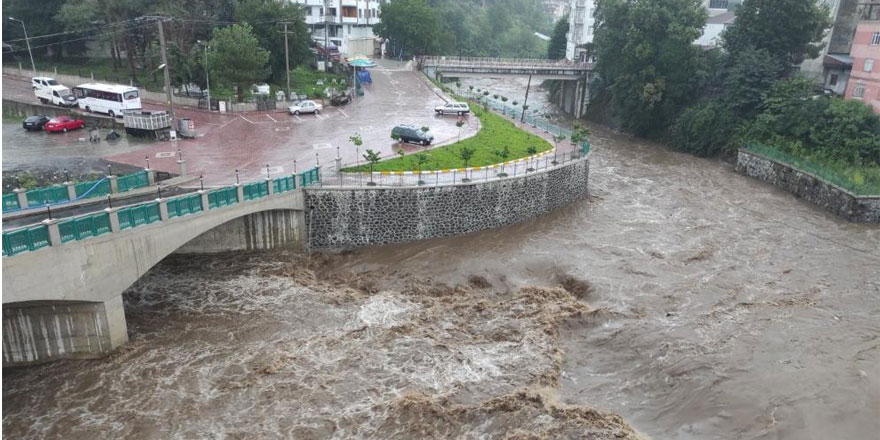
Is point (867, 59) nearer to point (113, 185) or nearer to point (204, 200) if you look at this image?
point (204, 200)

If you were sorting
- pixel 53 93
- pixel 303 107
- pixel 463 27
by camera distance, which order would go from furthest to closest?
pixel 463 27, pixel 303 107, pixel 53 93

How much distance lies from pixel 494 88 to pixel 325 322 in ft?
230

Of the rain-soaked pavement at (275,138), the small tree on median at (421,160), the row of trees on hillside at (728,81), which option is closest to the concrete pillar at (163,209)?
the rain-soaked pavement at (275,138)

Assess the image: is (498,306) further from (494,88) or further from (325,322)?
(494,88)

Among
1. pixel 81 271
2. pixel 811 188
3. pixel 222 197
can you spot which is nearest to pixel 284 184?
pixel 222 197

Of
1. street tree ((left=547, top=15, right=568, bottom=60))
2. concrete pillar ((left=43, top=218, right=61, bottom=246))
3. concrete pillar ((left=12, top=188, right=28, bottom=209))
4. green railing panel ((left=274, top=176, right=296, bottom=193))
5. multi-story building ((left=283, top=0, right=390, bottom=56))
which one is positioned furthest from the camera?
street tree ((left=547, top=15, right=568, bottom=60))

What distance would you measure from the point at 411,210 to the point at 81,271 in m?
15.2

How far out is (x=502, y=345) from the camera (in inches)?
878

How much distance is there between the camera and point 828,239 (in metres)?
32.3

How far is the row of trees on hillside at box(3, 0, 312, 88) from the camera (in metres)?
54.3

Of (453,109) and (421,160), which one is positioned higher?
(453,109)

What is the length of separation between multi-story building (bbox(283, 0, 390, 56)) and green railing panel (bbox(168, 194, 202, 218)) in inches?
2370

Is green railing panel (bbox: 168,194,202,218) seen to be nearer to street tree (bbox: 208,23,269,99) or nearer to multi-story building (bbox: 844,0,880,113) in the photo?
street tree (bbox: 208,23,269,99)

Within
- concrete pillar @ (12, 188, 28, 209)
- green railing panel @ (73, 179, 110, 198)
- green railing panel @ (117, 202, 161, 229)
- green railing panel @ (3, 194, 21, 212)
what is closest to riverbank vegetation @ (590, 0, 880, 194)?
green railing panel @ (117, 202, 161, 229)
